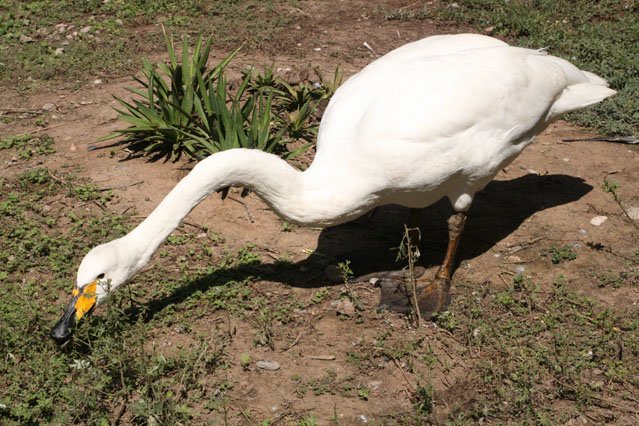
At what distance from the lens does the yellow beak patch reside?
155 inches

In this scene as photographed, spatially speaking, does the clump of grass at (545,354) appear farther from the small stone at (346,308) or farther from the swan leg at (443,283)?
the small stone at (346,308)

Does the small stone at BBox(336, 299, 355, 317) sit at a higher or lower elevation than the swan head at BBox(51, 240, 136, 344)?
lower

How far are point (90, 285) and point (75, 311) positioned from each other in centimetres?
18

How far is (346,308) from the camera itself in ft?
16.0

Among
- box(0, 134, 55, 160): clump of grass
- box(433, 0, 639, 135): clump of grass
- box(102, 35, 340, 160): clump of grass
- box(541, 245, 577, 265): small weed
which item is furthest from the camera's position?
box(433, 0, 639, 135): clump of grass

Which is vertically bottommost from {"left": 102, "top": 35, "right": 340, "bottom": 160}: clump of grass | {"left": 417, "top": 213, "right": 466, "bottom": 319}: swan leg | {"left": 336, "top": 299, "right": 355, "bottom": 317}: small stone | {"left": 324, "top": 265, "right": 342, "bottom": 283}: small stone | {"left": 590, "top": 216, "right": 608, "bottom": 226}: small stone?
{"left": 590, "top": 216, "right": 608, "bottom": 226}: small stone

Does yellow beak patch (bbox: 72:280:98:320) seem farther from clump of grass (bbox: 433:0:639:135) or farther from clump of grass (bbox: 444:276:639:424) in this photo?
clump of grass (bbox: 433:0:639:135)

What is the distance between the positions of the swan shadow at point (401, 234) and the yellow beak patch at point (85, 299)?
0.85m

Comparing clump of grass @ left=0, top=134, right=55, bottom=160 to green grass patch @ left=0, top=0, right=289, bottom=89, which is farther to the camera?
green grass patch @ left=0, top=0, right=289, bottom=89

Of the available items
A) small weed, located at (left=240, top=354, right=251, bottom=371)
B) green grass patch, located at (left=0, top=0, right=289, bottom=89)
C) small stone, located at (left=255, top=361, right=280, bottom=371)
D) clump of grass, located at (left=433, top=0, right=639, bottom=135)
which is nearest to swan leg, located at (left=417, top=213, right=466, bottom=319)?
small stone, located at (left=255, top=361, right=280, bottom=371)

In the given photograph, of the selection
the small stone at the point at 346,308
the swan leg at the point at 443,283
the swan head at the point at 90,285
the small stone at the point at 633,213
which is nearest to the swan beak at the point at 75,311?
the swan head at the point at 90,285

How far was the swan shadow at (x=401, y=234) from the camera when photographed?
206 inches

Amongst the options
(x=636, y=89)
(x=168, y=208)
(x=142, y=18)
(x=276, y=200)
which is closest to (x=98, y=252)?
(x=168, y=208)

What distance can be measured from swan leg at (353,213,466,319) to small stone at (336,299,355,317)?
228mm
